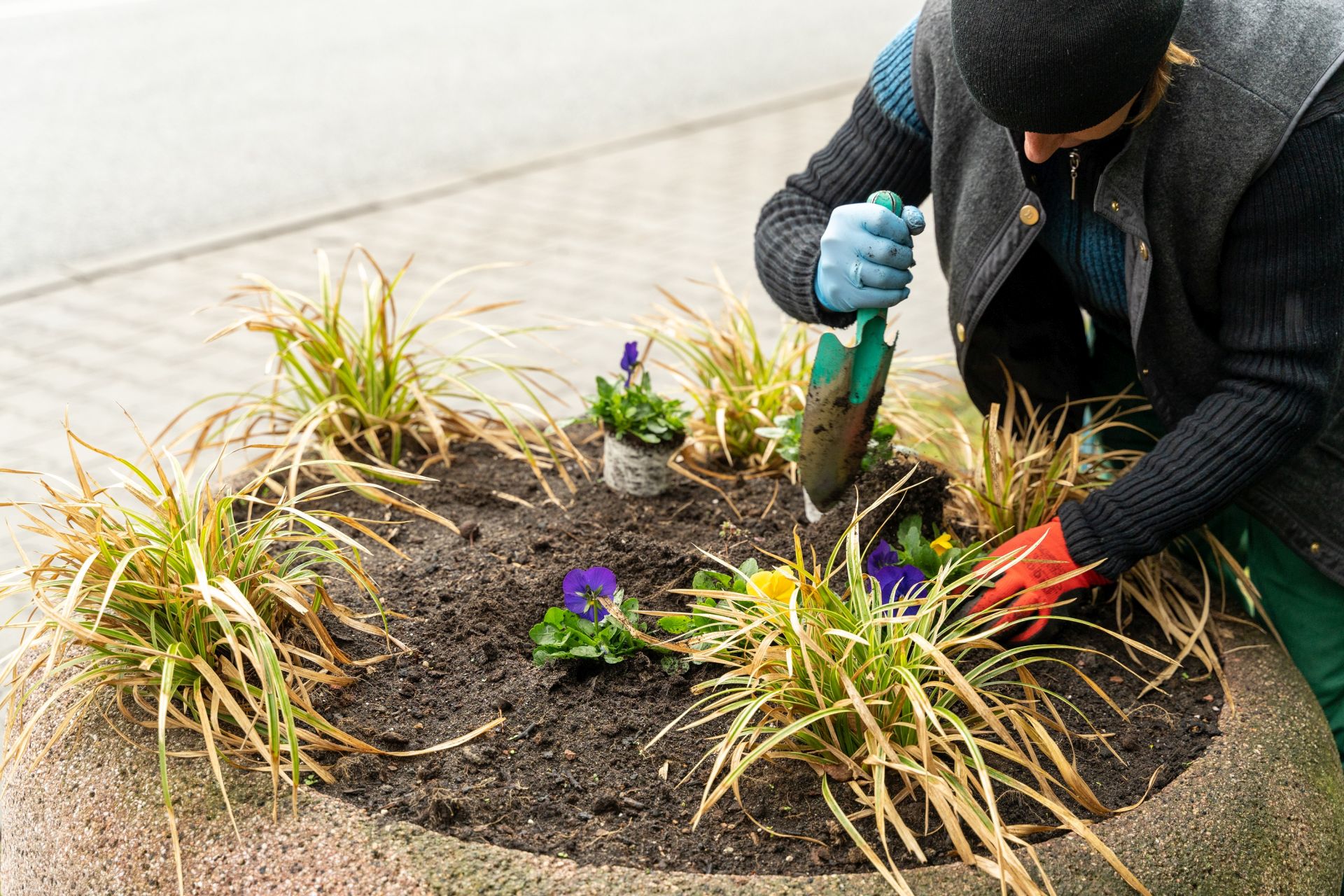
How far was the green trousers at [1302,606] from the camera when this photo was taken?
86.0 inches

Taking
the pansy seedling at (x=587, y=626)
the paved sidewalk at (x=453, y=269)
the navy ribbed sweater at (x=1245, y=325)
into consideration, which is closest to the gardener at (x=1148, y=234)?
the navy ribbed sweater at (x=1245, y=325)

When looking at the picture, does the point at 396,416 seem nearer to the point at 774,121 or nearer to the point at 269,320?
the point at 269,320

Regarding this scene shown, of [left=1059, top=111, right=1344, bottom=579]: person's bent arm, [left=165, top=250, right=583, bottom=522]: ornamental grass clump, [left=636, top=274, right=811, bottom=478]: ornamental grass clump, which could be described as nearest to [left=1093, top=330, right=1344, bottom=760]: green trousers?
[left=1059, top=111, right=1344, bottom=579]: person's bent arm

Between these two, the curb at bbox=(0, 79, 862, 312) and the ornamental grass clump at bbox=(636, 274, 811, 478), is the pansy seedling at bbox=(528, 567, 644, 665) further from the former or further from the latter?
the curb at bbox=(0, 79, 862, 312)

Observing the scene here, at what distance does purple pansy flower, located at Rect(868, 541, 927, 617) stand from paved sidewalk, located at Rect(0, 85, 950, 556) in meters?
1.59

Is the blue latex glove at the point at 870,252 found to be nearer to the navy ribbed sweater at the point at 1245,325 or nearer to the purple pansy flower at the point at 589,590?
the navy ribbed sweater at the point at 1245,325

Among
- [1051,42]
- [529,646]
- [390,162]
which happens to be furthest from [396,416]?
[390,162]

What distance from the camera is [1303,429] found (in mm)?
1886

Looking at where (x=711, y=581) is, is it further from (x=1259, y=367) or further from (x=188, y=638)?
(x=1259, y=367)

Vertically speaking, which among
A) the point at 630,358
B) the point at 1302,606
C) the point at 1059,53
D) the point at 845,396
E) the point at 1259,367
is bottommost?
the point at 1302,606

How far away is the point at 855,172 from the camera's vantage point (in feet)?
7.55

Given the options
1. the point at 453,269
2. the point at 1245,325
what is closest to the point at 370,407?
the point at 1245,325

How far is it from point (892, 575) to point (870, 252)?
0.49m

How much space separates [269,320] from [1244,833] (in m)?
1.99
